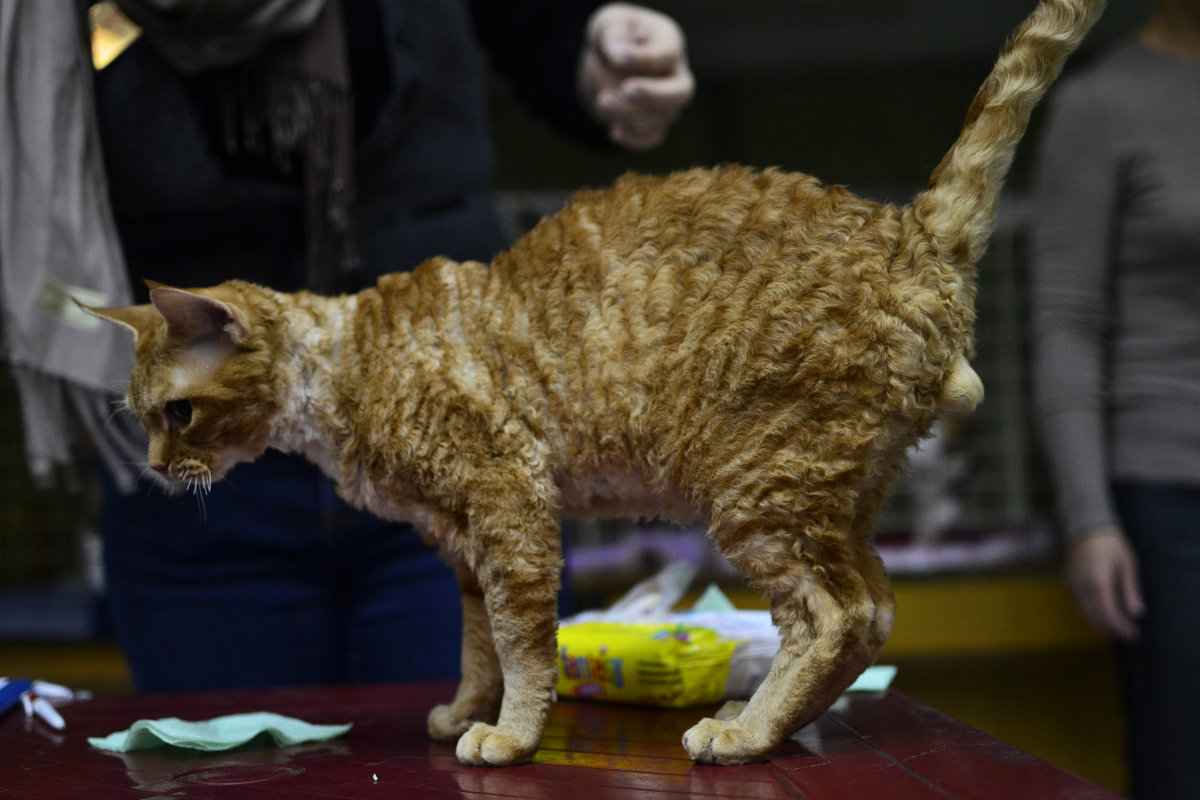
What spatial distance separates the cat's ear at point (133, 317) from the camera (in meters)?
0.88

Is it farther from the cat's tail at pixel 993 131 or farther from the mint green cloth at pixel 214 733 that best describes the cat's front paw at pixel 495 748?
the cat's tail at pixel 993 131

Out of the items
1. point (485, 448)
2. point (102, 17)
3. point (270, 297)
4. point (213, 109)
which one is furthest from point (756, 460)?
point (102, 17)

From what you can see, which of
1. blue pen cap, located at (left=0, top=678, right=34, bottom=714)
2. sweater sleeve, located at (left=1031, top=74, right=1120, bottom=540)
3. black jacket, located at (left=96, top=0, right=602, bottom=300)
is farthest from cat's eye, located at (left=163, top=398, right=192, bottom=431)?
sweater sleeve, located at (left=1031, top=74, right=1120, bottom=540)

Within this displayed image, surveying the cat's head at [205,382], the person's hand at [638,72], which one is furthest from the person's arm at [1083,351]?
the cat's head at [205,382]

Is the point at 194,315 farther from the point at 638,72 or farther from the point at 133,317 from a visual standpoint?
the point at 638,72

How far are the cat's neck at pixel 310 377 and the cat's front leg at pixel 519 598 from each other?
0.55ft

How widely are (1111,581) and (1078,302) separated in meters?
0.38

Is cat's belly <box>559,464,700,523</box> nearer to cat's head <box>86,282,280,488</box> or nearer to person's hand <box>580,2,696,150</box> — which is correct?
cat's head <box>86,282,280,488</box>

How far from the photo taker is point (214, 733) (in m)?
0.92

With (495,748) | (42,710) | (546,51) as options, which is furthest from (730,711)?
(546,51)

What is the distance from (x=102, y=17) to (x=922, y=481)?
221 cm

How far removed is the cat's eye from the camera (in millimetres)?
860

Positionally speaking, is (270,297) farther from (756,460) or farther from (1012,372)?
(1012,372)

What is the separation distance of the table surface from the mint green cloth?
11 millimetres
